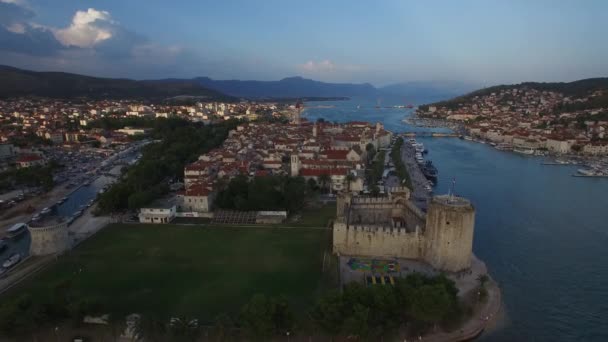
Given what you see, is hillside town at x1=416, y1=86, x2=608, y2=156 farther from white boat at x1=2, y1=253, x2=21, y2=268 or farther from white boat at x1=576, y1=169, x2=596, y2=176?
white boat at x1=2, y1=253, x2=21, y2=268

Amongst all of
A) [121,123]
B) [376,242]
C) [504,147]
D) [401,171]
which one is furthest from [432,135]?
[376,242]

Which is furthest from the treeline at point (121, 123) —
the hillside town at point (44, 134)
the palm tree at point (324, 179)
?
the palm tree at point (324, 179)

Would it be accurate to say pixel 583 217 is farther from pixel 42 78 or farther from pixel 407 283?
pixel 42 78

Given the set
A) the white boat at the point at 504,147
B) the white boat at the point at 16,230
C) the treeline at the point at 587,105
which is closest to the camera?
the white boat at the point at 16,230

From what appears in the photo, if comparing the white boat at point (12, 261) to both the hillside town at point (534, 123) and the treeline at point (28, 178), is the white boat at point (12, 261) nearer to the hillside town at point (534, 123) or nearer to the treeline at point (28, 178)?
the treeline at point (28, 178)

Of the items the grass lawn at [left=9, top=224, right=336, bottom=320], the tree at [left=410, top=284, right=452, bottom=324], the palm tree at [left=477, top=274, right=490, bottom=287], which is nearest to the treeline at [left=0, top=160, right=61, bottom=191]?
the grass lawn at [left=9, top=224, right=336, bottom=320]

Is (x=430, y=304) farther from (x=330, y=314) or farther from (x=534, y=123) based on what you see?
(x=534, y=123)
